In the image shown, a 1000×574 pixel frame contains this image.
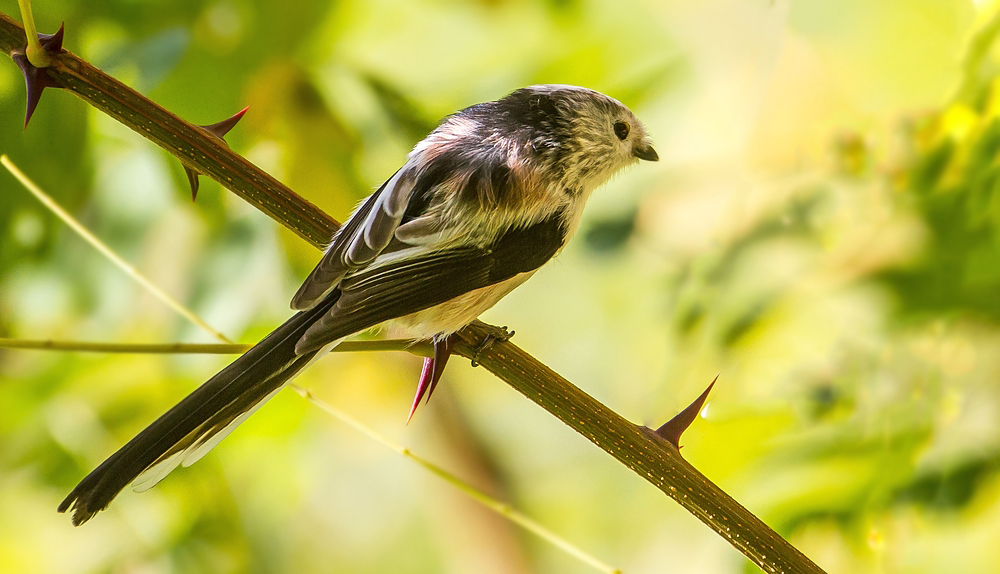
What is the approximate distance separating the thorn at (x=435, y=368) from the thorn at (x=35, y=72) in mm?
368

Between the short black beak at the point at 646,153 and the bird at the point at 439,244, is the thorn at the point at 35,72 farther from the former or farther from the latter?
the short black beak at the point at 646,153

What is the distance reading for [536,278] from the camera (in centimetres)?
129

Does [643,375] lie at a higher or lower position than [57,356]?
higher

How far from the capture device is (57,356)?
1174mm

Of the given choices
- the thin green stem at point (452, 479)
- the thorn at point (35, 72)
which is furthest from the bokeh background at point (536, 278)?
the thorn at point (35, 72)

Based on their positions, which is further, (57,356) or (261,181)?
(57,356)

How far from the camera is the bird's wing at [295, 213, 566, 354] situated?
2.11 ft

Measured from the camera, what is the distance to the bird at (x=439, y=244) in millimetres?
615

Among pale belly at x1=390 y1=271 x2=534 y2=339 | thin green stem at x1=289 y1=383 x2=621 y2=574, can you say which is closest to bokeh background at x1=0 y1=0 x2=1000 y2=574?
thin green stem at x1=289 y1=383 x2=621 y2=574

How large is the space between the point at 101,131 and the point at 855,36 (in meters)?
1.17

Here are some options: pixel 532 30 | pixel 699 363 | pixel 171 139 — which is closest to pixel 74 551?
pixel 171 139

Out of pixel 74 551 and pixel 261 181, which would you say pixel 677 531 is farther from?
pixel 74 551

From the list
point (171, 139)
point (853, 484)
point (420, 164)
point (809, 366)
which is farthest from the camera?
point (809, 366)

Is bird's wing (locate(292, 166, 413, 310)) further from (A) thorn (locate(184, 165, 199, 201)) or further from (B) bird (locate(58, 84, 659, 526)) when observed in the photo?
(A) thorn (locate(184, 165, 199, 201))
